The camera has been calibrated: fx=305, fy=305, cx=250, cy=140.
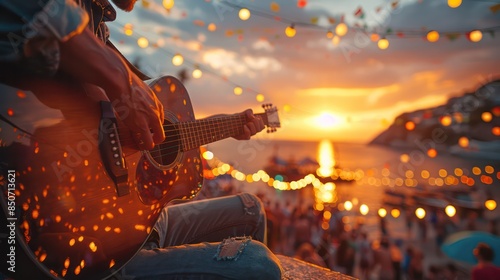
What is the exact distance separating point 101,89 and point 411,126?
12.1 metres

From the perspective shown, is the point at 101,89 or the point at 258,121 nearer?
the point at 101,89

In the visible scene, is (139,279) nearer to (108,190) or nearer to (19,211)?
(108,190)

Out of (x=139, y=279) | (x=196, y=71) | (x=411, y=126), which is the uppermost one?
(x=196, y=71)

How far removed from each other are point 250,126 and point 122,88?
A: 4.66 ft

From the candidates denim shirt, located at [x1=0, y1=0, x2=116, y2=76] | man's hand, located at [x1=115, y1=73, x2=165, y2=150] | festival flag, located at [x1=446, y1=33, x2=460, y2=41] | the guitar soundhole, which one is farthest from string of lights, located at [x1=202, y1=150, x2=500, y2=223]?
denim shirt, located at [x1=0, y1=0, x2=116, y2=76]

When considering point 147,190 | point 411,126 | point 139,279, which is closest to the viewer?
point 139,279

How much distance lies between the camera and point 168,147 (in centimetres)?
183

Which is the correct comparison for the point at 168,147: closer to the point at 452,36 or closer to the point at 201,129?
the point at 201,129

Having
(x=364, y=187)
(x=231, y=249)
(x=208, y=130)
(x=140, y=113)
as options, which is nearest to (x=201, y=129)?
(x=208, y=130)

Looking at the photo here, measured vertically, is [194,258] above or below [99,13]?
below

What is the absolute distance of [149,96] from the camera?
143 centimetres

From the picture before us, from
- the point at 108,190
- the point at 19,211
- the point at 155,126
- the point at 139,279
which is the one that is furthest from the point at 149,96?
the point at 139,279

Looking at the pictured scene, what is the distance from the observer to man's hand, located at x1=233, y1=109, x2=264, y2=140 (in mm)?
2555

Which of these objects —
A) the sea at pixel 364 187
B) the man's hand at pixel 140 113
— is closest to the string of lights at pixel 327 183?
the sea at pixel 364 187
